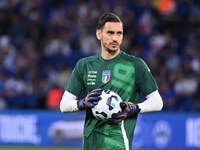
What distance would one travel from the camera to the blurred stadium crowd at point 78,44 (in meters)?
14.7

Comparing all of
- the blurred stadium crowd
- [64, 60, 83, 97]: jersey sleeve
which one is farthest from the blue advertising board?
[64, 60, 83, 97]: jersey sleeve

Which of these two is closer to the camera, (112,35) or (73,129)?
(112,35)

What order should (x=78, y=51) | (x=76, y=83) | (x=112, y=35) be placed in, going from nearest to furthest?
(x=112, y=35) < (x=76, y=83) < (x=78, y=51)

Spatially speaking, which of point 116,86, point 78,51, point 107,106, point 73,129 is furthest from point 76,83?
point 78,51

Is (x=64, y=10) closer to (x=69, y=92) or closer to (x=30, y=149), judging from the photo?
(x=30, y=149)

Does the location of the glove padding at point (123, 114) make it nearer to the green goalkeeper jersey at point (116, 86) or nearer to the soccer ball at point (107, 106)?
the soccer ball at point (107, 106)

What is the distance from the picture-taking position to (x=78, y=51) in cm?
1675

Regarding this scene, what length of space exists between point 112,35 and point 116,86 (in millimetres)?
524

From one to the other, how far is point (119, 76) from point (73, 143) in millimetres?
9095

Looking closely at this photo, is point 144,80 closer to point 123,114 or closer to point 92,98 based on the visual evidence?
point 123,114

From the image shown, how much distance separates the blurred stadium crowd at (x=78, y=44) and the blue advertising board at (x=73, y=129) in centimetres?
63

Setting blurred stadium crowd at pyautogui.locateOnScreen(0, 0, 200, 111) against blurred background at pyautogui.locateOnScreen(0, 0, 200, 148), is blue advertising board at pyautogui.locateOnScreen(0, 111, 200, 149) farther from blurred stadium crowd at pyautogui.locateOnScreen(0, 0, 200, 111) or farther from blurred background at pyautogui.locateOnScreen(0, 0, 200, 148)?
blurred stadium crowd at pyautogui.locateOnScreen(0, 0, 200, 111)

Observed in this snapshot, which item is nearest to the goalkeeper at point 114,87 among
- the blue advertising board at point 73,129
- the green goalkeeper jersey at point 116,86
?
the green goalkeeper jersey at point 116,86

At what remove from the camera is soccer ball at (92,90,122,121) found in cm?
505
